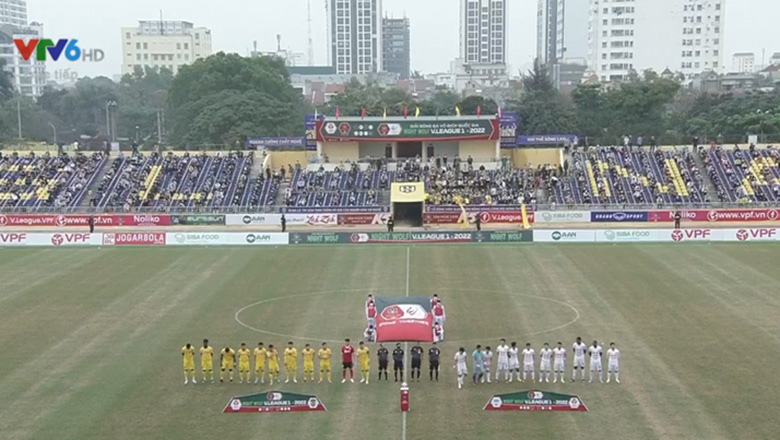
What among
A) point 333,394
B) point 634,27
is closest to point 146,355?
point 333,394

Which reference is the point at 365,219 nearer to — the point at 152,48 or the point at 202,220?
the point at 202,220

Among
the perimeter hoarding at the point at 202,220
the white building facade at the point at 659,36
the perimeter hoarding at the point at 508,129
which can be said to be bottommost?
the perimeter hoarding at the point at 202,220

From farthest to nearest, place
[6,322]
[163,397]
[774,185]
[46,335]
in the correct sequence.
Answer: [774,185], [6,322], [46,335], [163,397]

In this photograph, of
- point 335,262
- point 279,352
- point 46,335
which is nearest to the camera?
point 279,352

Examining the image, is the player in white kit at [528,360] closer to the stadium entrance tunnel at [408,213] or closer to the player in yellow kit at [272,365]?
the player in yellow kit at [272,365]

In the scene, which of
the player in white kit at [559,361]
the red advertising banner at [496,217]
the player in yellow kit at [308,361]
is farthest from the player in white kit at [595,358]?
the red advertising banner at [496,217]

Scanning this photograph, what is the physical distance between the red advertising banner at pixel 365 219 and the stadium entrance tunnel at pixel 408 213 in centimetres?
185

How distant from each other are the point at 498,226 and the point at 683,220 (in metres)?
12.9

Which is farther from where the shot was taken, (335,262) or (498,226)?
(498,226)

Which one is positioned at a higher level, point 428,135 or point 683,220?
point 428,135

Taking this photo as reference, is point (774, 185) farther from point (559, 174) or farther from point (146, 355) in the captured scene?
point (146, 355)

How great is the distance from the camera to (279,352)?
24875mm

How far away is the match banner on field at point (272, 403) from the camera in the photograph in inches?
769

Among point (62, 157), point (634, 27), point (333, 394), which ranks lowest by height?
point (333, 394)
